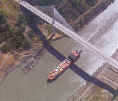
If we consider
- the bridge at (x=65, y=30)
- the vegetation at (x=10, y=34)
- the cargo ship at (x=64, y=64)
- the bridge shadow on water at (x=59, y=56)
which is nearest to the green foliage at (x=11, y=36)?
the vegetation at (x=10, y=34)

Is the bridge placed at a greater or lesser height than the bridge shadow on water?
greater

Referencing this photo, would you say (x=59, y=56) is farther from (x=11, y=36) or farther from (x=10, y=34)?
(x=10, y=34)

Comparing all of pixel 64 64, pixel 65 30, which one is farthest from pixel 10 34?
pixel 64 64

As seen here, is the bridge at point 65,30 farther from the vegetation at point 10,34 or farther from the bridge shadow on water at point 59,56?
the vegetation at point 10,34

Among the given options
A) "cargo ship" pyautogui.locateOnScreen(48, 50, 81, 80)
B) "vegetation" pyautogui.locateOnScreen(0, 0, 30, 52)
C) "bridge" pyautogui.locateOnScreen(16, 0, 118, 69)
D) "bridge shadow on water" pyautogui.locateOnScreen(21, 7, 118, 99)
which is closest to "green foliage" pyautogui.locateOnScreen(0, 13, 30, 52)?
"vegetation" pyautogui.locateOnScreen(0, 0, 30, 52)

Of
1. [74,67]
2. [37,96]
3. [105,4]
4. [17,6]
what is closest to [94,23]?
[105,4]

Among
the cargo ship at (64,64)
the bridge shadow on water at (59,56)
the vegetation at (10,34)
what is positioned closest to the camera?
the bridge shadow on water at (59,56)

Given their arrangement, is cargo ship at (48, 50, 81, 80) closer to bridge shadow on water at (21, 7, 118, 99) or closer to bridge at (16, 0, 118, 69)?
bridge shadow on water at (21, 7, 118, 99)

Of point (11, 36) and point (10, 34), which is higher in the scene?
point (10, 34)

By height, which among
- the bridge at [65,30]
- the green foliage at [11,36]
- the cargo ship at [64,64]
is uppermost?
the bridge at [65,30]
